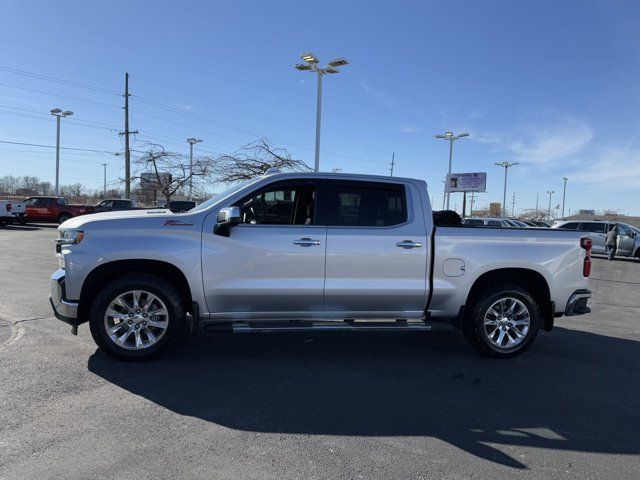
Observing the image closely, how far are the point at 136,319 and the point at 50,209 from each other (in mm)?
30426

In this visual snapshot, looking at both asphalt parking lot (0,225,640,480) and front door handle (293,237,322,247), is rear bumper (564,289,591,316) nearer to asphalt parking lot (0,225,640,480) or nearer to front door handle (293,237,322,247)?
asphalt parking lot (0,225,640,480)

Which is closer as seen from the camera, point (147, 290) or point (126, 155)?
point (147, 290)

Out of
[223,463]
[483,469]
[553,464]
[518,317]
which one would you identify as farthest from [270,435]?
[518,317]

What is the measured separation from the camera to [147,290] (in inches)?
194

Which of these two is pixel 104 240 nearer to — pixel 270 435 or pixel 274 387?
pixel 274 387

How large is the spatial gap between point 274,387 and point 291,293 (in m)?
1.03

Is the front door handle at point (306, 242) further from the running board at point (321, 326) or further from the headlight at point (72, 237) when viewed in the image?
the headlight at point (72, 237)

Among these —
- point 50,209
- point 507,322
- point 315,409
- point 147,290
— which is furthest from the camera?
point 50,209

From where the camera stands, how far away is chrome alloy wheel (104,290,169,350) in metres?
4.93

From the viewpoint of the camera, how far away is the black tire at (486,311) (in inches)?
215

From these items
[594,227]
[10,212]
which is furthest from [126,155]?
[594,227]

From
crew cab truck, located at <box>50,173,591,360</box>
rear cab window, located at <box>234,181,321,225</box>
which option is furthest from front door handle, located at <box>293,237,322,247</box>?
rear cab window, located at <box>234,181,321,225</box>

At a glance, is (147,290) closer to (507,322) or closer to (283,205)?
(283,205)

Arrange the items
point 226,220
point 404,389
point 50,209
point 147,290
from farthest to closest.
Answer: point 50,209 → point 147,290 → point 226,220 → point 404,389
